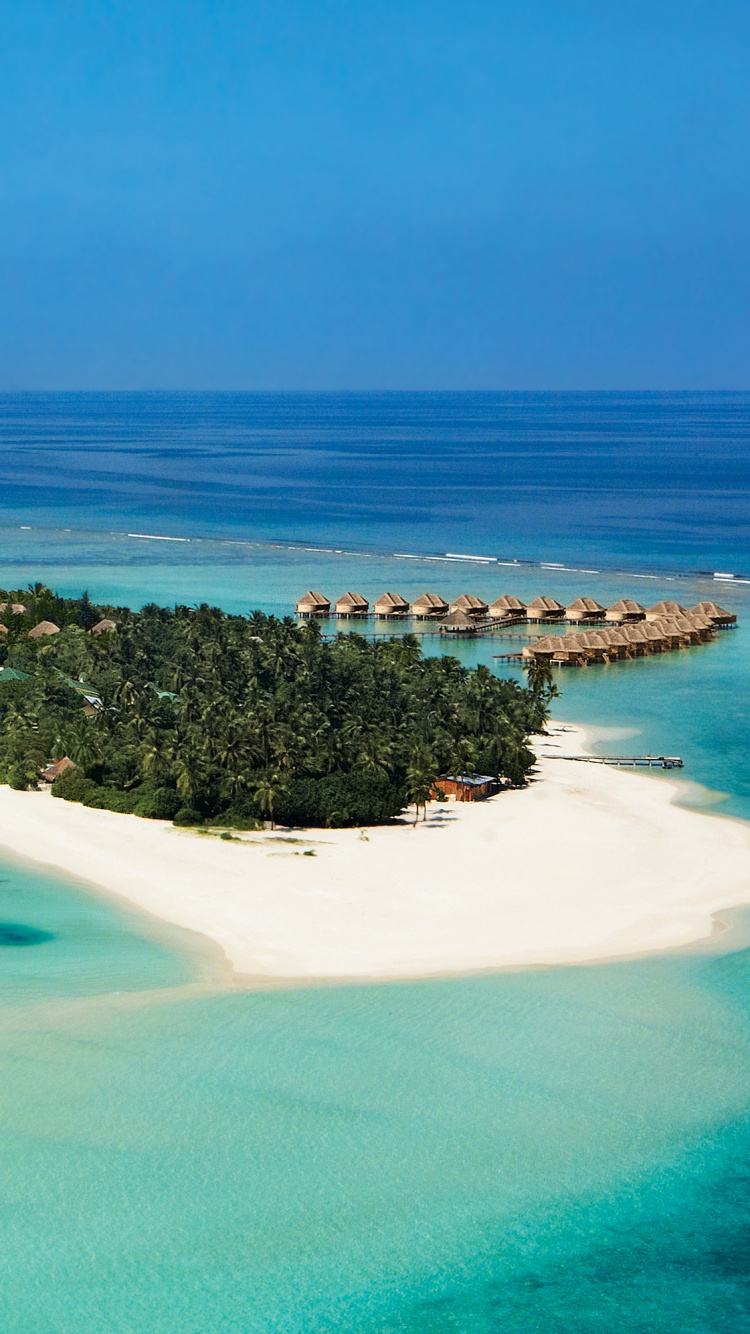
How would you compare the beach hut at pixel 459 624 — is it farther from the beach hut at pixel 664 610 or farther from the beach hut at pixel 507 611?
Result: the beach hut at pixel 664 610

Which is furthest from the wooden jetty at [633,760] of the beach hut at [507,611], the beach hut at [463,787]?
the beach hut at [507,611]

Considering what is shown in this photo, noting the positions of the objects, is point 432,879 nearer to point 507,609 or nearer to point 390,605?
point 507,609

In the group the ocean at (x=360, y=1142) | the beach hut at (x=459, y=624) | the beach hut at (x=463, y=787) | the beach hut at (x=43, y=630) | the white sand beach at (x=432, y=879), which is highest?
the beach hut at (x=459, y=624)

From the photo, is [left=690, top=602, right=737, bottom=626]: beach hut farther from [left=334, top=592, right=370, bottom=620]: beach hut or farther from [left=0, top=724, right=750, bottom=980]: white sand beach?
[left=0, top=724, right=750, bottom=980]: white sand beach

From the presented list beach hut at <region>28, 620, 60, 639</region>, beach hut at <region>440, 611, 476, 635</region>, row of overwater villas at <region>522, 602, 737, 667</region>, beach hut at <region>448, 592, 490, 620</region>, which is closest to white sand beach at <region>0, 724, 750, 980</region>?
row of overwater villas at <region>522, 602, 737, 667</region>

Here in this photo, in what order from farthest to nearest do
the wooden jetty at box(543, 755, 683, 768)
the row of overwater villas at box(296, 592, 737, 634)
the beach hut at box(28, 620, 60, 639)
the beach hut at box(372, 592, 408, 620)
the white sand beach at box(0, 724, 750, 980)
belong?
1. the beach hut at box(372, 592, 408, 620)
2. the row of overwater villas at box(296, 592, 737, 634)
3. the beach hut at box(28, 620, 60, 639)
4. the wooden jetty at box(543, 755, 683, 768)
5. the white sand beach at box(0, 724, 750, 980)

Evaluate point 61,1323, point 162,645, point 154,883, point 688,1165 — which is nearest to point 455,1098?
point 688,1165

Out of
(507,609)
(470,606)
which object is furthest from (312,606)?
(507,609)
